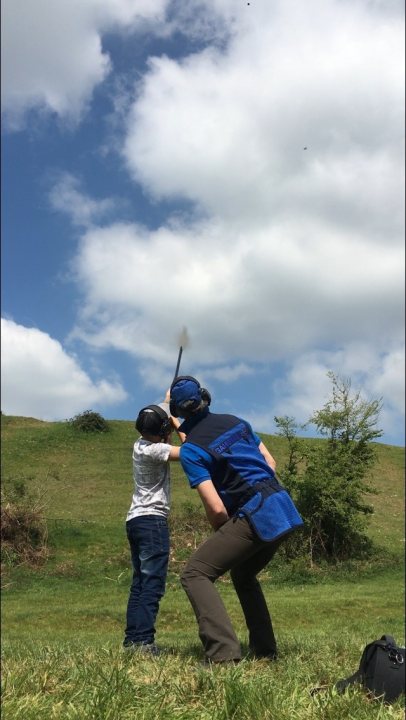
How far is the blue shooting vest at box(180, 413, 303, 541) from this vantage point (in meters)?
4.97

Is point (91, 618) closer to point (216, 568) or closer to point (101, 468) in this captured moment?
point (101, 468)

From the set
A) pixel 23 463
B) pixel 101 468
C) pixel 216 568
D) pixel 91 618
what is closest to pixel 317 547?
pixel 216 568

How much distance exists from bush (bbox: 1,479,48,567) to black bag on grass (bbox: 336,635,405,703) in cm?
1631

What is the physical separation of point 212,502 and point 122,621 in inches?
374

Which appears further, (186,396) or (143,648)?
(143,648)

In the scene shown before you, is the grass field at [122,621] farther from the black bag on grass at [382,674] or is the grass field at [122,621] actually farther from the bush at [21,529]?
the bush at [21,529]

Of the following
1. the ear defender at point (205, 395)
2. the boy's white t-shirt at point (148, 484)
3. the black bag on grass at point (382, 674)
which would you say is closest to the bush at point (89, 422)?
the boy's white t-shirt at point (148, 484)

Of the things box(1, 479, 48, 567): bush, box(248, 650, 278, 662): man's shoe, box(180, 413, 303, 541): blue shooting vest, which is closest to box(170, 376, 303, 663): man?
box(180, 413, 303, 541): blue shooting vest

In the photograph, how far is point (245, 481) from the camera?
5.09 meters

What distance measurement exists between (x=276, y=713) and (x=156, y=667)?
1366mm

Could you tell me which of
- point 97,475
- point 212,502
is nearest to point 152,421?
point 212,502

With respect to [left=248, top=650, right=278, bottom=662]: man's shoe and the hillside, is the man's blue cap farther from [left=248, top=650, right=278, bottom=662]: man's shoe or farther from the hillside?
the hillside

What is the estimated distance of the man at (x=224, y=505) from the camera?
16.3 ft

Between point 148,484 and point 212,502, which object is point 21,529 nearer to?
point 148,484
